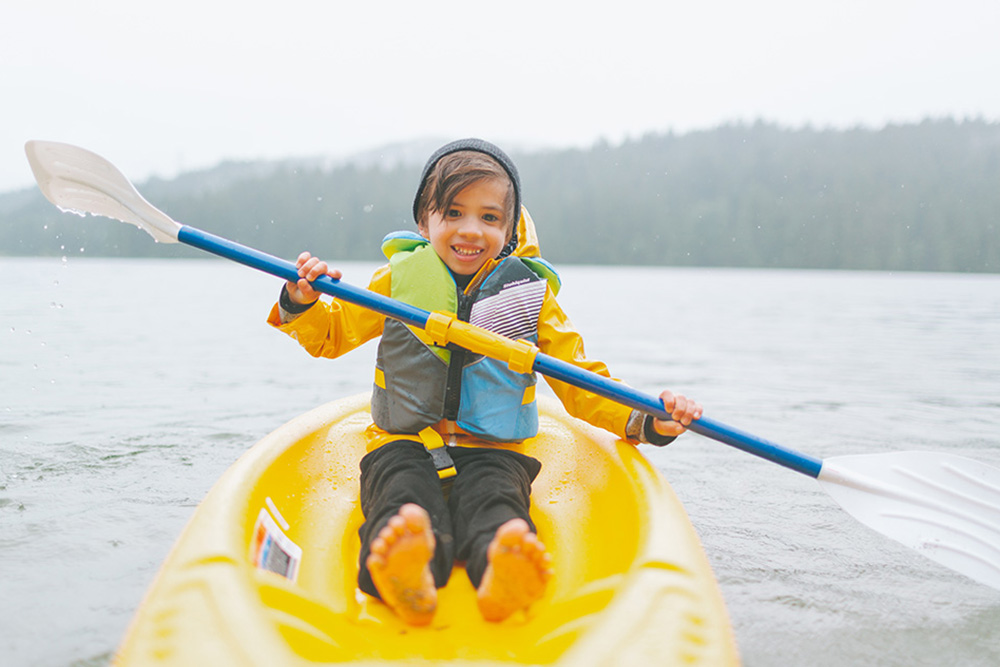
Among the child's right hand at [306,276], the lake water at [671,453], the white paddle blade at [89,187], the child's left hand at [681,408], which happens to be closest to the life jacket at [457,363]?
the child's right hand at [306,276]

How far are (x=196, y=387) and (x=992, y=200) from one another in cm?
5134

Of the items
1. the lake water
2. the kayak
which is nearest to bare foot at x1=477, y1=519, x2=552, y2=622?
the kayak

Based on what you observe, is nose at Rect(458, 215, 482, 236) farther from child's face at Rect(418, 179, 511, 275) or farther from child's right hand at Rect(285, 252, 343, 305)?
child's right hand at Rect(285, 252, 343, 305)

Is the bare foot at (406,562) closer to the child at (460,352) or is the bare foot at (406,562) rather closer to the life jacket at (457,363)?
the child at (460,352)

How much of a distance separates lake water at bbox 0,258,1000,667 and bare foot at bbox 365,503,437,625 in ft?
2.95

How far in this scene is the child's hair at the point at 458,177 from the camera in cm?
206

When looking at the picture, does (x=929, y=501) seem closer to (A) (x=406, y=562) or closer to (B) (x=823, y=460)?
(B) (x=823, y=460)

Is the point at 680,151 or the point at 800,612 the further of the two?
the point at 680,151

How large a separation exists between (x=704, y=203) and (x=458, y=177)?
56.3 metres

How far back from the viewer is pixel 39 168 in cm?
218

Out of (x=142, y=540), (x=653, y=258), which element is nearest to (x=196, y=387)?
(x=142, y=540)

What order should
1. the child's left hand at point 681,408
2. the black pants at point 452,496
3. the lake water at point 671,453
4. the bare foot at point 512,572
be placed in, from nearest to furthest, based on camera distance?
the bare foot at point 512,572 < the black pants at point 452,496 < the child's left hand at point 681,408 < the lake water at point 671,453

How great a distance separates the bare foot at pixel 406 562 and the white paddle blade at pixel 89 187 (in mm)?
1358

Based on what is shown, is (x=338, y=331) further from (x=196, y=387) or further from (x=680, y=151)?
(x=680, y=151)
